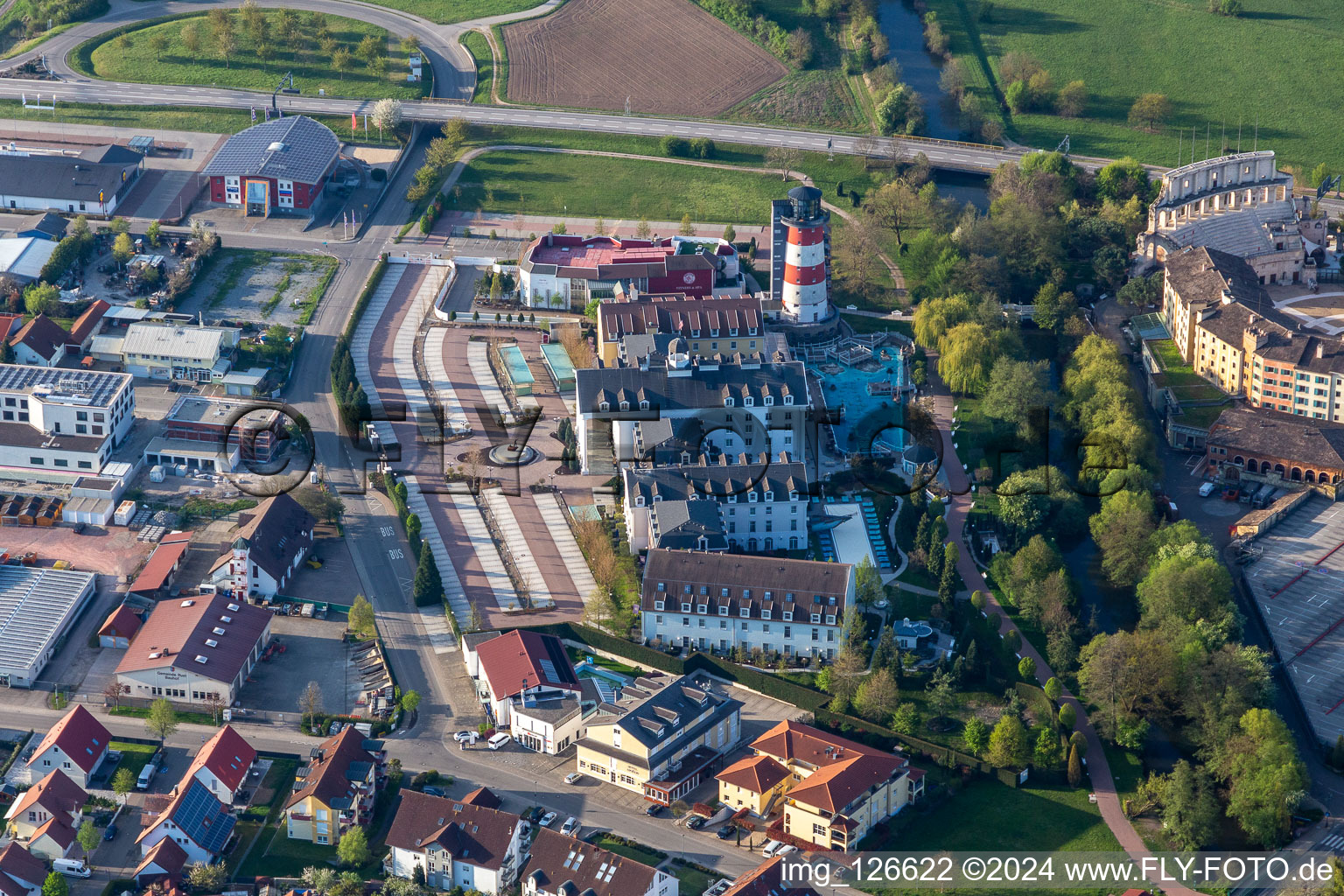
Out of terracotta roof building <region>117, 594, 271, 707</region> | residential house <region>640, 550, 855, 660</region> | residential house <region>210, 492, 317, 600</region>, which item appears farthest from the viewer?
residential house <region>210, 492, 317, 600</region>

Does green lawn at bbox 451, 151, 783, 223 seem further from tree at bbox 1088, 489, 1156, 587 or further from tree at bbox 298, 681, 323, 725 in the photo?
tree at bbox 298, 681, 323, 725

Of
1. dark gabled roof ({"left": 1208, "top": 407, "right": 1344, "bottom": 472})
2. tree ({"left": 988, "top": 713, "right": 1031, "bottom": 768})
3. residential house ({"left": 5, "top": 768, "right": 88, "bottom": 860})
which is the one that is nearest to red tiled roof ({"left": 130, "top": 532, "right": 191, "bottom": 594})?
residential house ({"left": 5, "top": 768, "right": 88, "bottom": 860})

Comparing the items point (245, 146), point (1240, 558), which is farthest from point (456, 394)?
point (1240, 558)

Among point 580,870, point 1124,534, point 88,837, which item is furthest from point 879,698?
point 88,837

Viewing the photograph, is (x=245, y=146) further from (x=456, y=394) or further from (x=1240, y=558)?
(x=1240, y=558)

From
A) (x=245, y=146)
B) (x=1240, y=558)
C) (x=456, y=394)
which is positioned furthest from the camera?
(x=245, y=146)
